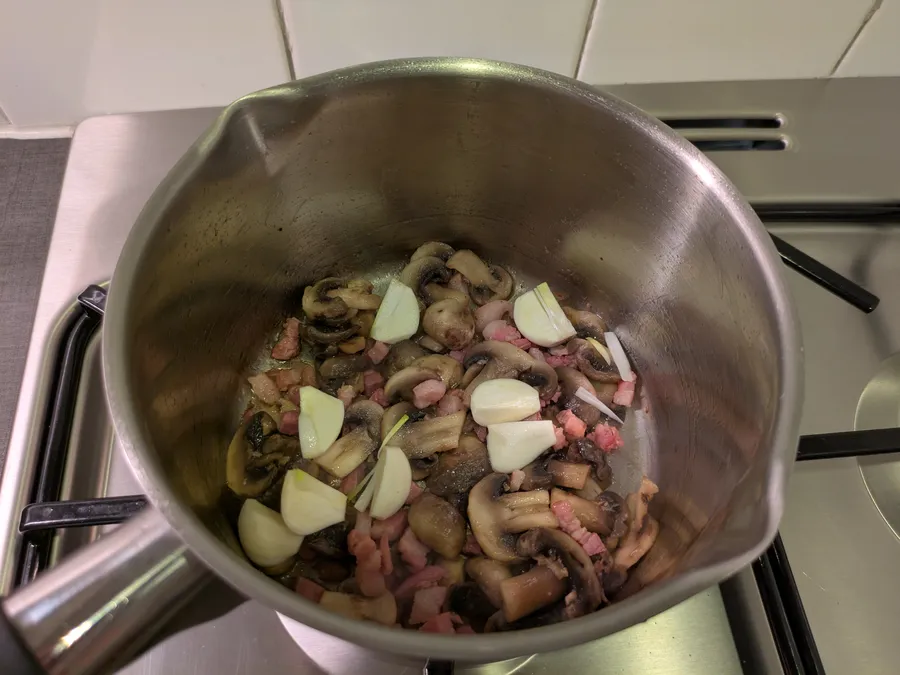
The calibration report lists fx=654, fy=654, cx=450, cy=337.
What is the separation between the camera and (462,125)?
2.29 feet

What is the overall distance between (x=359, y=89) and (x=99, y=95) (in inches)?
17.3

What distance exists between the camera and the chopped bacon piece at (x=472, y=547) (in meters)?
0.68

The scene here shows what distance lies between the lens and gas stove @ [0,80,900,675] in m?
0.59

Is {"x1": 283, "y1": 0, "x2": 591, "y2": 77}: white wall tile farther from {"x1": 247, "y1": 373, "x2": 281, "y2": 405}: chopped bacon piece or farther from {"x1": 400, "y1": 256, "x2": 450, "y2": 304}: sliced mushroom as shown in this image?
{"x1": 247, "y1": 373, "x2": 281, "y2": 405}: chopped bacon piece

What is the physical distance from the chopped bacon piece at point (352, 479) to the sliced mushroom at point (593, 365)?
29 centimetres

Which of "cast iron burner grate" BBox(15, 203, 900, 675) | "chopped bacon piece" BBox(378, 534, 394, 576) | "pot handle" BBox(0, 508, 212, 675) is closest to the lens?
"pot handle" BBox(0, 508, 212, 675)

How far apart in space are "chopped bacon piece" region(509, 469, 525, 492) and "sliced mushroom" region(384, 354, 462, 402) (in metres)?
0.14

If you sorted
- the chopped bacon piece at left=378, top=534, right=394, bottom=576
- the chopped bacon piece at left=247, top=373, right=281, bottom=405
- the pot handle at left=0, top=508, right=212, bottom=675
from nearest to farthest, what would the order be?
the pot handle at left=0, top=508, right=212, bottom=675, the chopped bacon piece at left=378, top=534, right=394, bottom=576, the chopped bacon piece at left=247, top=373, right=281, bottom=405

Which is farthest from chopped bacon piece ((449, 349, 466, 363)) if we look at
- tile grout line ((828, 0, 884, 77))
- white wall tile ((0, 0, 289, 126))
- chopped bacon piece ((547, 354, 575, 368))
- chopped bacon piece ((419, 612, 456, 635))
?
tile grout line ((828, 0, 884, 77))

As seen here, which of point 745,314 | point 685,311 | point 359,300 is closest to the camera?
point 745,314

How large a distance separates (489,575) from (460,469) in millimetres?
128

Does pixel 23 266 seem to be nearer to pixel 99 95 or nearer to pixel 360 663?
pixel 99 95

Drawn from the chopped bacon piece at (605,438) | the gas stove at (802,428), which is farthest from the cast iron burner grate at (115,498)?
the chopped bacon piece at (605,438)

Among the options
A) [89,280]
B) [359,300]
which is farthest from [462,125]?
[89,280]
